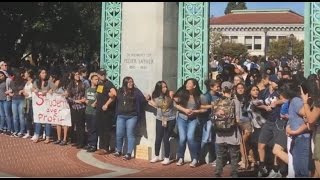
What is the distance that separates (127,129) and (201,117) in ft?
Result: 5.33

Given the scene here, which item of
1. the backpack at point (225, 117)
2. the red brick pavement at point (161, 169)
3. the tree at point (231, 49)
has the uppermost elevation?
the tree at point (231, 49)

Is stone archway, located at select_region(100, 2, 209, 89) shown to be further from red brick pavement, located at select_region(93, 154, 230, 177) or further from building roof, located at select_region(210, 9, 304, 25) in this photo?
building roof, located at select_region(210, 9, 304, 25)

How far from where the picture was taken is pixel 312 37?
1093 cm

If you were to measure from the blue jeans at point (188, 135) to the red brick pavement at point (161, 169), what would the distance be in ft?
0.99

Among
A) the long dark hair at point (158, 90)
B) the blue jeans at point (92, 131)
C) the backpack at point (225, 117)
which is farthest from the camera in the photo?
the blue jeans at point (92, 131)

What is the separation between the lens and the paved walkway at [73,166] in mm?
10062

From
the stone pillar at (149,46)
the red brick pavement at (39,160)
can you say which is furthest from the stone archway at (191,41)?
the red brick pavement at (39,160)

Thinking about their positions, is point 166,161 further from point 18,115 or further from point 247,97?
point 18,115

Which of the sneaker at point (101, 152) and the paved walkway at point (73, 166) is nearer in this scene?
the paved walkway at point (73, 166)

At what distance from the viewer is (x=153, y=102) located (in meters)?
11.4

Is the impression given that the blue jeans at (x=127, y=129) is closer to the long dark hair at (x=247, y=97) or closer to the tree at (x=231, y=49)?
the long dark hair at (x=247, y=97)

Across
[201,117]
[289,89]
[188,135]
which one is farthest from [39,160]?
[289,89]

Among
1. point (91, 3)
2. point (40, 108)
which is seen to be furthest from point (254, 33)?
point (40, 108)

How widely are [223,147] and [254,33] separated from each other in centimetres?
7941
